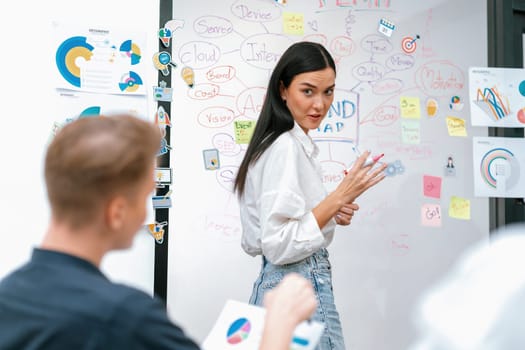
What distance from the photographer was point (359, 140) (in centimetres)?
235

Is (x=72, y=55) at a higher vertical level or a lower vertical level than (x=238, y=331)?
higher

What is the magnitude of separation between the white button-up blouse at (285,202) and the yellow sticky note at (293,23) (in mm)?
829

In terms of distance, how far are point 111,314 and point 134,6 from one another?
5.60 feet

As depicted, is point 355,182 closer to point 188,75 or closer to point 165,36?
point 188,75

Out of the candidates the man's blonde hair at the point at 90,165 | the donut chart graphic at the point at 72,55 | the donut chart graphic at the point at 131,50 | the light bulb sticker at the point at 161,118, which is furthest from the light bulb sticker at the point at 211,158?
the man's blonde hair at the point at 90,165

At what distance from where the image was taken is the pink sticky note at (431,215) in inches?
95.9

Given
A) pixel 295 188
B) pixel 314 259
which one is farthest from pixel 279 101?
pixel 314 259

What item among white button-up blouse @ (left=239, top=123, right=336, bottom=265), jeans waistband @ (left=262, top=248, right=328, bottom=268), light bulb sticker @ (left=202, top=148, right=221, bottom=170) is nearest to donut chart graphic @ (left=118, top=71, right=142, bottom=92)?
light bulb sticker @ (left=202, top=148, right=221, bottom=170)

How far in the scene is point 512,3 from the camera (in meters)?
2.58

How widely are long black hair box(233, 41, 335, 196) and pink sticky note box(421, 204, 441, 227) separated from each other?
1022mm

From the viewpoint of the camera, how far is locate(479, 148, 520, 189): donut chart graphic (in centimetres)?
249

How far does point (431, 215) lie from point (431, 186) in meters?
0.13

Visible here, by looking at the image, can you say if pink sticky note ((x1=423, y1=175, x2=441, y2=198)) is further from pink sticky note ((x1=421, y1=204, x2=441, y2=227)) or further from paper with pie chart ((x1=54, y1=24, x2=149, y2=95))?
paper with pie chart ((x1=54, y1=24, x2=149, y2=95))

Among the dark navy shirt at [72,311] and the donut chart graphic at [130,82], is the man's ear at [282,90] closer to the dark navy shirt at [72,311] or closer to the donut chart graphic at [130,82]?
the donut chart graphic at [130,82]
